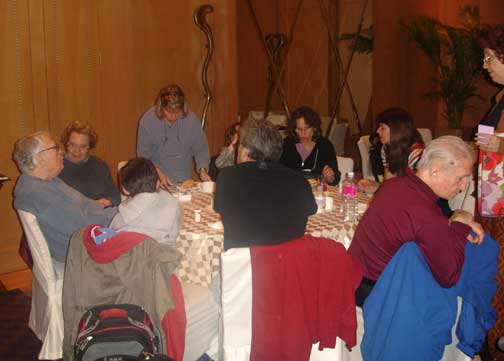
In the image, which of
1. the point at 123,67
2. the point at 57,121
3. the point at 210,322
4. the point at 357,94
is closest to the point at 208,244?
the point at 210,322

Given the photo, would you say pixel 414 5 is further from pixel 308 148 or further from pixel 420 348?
pixel 420 348

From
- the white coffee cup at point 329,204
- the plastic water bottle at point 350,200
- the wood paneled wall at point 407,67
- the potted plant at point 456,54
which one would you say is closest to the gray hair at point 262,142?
the plastic water bottle at point 350,200

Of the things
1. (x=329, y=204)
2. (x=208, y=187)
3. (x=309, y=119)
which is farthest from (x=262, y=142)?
(x=309, y=119)

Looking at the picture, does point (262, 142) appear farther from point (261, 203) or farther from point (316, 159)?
point (316, 159)

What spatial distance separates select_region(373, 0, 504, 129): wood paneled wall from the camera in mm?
8008

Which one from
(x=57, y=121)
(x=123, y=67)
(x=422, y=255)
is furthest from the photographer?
(x=123, y=67)

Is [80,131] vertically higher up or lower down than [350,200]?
higher up

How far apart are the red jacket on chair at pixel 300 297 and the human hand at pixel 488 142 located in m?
1.15

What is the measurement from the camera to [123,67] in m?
5.84

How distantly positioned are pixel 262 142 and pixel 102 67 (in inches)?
130

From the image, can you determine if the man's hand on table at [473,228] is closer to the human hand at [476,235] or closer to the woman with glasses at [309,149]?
the human hand at [476,235]

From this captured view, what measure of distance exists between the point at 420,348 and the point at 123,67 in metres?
4.28

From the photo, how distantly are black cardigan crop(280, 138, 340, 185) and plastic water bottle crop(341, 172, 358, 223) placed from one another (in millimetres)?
608

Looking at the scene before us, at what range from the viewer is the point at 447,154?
2.48 m
